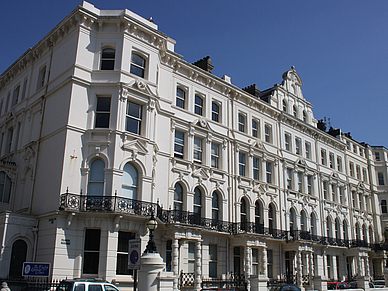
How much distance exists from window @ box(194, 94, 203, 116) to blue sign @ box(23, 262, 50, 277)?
52.3 ft

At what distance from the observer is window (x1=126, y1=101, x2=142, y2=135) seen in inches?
890

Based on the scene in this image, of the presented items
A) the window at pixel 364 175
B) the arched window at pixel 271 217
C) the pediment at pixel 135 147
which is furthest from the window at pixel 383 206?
the pediment at pixel 135 147

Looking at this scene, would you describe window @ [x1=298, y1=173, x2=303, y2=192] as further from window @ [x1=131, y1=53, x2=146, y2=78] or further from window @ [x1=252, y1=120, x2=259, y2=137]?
window @ [x1=131, y1=53, x2=146, y2=78]

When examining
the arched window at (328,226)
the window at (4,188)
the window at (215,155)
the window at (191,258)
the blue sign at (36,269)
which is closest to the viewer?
the blue sign at (36,269)

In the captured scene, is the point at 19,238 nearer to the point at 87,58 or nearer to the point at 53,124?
the point at 53,124

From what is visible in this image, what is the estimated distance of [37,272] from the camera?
1602 cm

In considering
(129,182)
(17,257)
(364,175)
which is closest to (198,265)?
(129,182)

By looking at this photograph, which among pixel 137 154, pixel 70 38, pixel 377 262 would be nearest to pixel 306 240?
pixel 137 154

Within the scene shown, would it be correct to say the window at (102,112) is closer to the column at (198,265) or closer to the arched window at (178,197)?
the arched window at (178,197)

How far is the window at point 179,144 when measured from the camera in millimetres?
26391

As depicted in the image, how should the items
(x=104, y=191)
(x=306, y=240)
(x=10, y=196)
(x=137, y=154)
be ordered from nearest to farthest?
(x=104, y=191) < (x=137, y=154) < (x=10, y=196) < (x=306, y=240)

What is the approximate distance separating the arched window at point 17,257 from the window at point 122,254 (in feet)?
16.2

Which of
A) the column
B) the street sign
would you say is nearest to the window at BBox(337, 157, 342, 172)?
the column

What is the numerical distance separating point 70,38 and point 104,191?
9.57 m
